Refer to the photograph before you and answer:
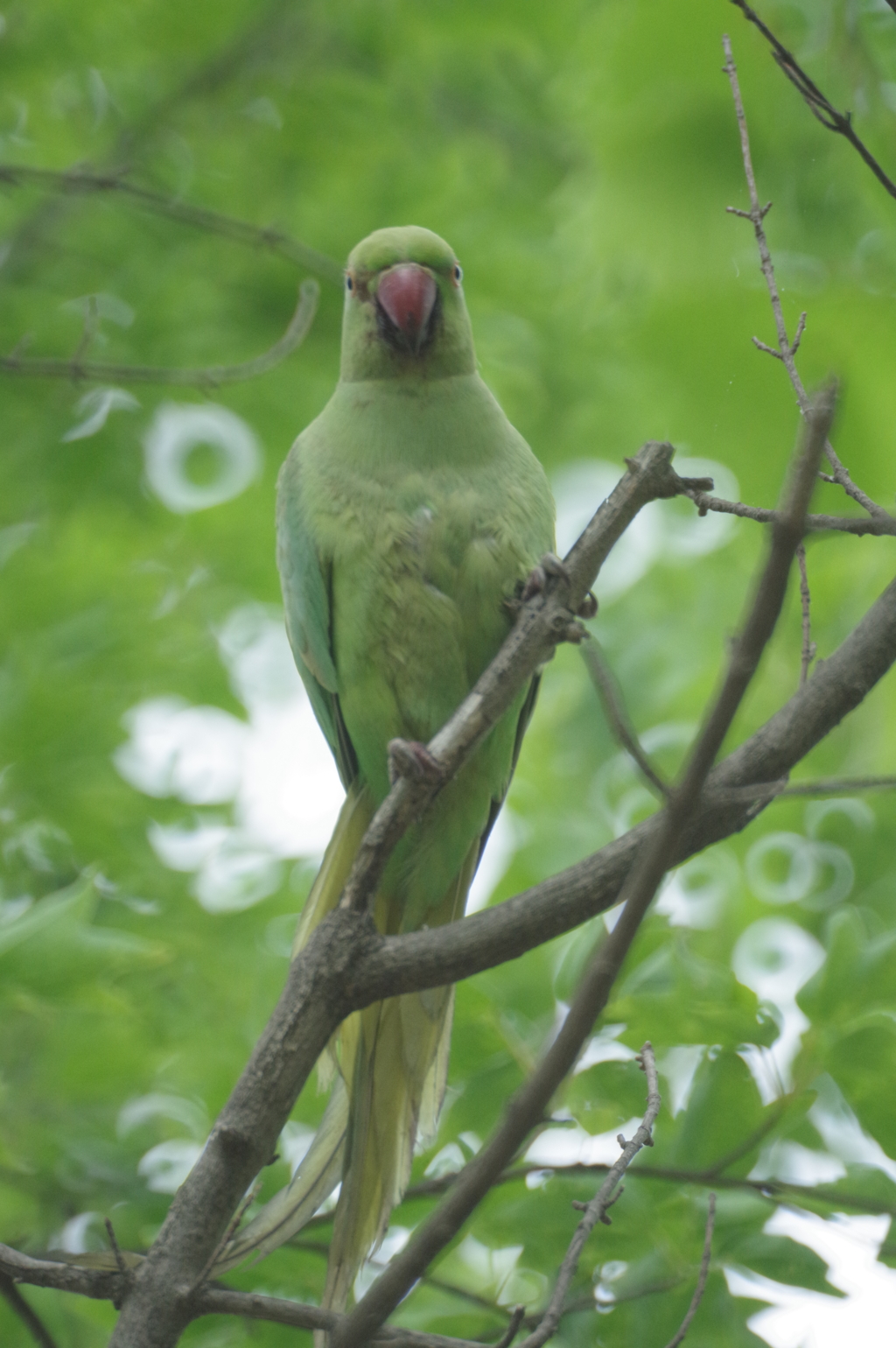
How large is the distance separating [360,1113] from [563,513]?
11.3 ft

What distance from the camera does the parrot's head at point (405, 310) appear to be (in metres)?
2.71

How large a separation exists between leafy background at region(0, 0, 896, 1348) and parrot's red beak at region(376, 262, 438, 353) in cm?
73

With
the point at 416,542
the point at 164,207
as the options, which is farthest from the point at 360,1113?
the point at 164,207

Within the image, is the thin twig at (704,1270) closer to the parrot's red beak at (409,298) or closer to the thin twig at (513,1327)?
the thin twig at (513,1327)

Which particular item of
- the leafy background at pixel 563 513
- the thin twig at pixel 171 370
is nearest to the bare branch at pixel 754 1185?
the leafy background at pixel 563 513

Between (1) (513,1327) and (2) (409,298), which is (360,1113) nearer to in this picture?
(1) (513,1327)

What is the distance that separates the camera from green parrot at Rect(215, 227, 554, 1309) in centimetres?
255

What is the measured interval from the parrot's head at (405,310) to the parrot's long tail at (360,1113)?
3.49 feet

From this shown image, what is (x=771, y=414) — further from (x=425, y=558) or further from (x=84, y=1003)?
(x=84, y=1003)

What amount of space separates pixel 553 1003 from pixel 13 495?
3132mm

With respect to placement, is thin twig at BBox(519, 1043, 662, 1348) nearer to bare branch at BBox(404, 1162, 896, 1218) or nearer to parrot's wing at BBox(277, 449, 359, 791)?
bare branch at BBox(404, 1162, 896, 1218)

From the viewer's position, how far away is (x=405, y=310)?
2.70 m

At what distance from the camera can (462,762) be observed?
2131 millimetres

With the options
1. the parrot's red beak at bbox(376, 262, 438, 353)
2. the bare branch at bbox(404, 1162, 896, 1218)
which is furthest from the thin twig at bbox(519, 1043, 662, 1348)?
the parrot's red beak at bbox(376, 262, 438, 353)
